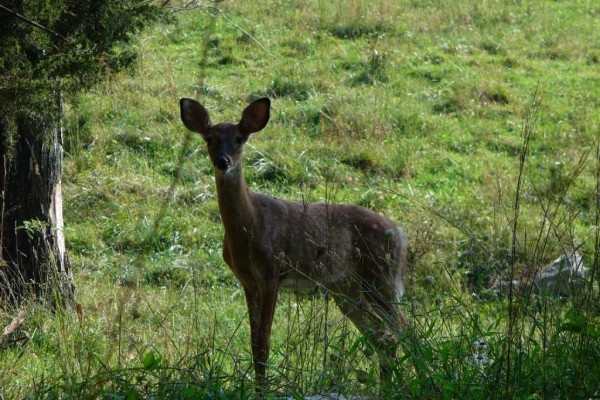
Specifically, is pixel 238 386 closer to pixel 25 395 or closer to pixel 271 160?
pixel 25 395

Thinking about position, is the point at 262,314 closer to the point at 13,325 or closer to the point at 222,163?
the point at 222,163

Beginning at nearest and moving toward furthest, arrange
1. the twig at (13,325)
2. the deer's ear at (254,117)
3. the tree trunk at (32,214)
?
1. the twig at (13,325)
2. the deer's ear at (254,117)
3. the tree trunk at (32,214)

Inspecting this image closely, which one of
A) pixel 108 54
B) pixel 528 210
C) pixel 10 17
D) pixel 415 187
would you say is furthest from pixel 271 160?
pixel 10 17

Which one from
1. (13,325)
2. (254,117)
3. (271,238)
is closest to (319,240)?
(271,238)

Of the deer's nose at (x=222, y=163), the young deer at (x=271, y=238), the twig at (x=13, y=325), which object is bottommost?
the twig at (x=13, y=325)

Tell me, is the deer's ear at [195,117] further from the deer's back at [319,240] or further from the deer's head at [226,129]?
the deer's back at [319,240]

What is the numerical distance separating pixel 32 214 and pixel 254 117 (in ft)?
6.35

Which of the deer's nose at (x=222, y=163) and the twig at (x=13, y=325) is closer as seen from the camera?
the twig at (x=13, y=325)

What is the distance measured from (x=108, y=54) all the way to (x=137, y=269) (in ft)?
9.33

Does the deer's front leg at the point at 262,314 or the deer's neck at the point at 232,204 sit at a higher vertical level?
the deer's neck at the point at 232,204

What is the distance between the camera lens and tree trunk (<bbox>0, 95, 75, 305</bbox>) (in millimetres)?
8570

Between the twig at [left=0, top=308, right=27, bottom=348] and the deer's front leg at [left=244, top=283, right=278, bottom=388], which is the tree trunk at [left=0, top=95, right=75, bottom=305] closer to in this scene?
the twig at [left=0, top=308, right=27, bottom=348]

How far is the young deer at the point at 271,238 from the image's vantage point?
7.86 metres

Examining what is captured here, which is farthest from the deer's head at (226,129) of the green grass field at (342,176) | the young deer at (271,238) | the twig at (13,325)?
the twig at (13,325)
